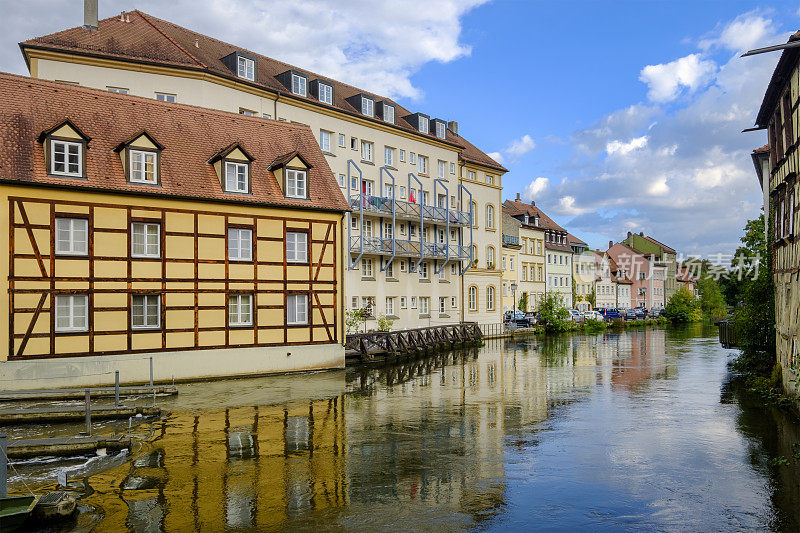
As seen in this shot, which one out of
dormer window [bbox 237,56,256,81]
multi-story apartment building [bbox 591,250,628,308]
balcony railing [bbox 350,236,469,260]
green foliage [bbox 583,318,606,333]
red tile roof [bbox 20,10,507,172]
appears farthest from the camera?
multi-story apartment building [bbox 591,250,628,308]

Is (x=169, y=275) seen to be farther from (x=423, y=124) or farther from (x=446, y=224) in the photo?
(x=423, y=124)

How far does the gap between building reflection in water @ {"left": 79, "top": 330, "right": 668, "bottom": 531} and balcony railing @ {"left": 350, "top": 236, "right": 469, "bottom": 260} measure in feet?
55.3

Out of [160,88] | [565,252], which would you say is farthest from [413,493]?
[565,252]

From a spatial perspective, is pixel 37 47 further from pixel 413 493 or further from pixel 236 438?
pixel 413 493

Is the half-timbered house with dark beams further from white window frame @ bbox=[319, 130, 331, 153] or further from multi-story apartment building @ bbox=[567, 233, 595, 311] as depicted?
multi-story apartment building @ bbox=[567, 233, 595, 311]

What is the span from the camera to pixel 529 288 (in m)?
63.6

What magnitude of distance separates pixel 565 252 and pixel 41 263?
62.4 metres

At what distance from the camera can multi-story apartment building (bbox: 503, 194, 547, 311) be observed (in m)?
62.5

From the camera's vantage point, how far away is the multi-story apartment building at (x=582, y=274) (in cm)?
7675

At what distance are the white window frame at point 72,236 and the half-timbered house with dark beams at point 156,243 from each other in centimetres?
4

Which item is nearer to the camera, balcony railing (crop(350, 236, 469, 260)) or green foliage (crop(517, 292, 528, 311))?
balcony railing (crop(350, 236, 469, 260))

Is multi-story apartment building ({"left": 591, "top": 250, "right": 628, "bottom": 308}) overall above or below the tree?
above

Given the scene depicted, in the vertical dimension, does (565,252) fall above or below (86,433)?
above

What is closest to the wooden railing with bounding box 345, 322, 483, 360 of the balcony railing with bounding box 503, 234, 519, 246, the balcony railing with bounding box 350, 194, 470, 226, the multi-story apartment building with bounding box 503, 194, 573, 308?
the balcony railing with bounding box 350, 194, 470, 226
